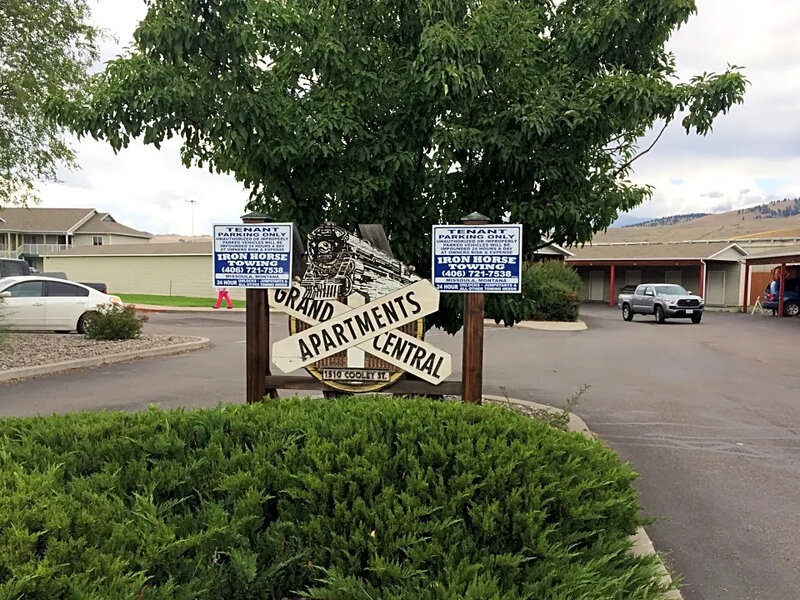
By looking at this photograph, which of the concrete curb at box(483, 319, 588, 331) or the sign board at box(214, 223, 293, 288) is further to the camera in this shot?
the concrete curb at box(483, 319, 588, 331)

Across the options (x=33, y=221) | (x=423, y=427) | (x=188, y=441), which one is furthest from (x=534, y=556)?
(x=33, y=221)

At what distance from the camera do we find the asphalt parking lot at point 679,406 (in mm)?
4270

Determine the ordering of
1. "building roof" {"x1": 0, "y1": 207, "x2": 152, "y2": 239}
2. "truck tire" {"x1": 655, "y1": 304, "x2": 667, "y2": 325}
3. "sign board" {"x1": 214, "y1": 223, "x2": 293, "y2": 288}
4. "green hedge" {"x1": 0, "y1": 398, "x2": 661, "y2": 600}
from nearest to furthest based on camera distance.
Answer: "green hedge" {"x1": 0, "y1": 398, "x2": 661, "y2": 600} < "sign board" {"x1": 214, "y1": 223, "x2": 293, "y2": 288} < "truck tire" {"x1": 655, "y1": 304, "x2": 667, "y2": 325} < "building roof" {"x1": 0, "y1": 207, "x2": 152, "y2": 239}

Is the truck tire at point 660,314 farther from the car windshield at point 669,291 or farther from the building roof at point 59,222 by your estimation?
the building roof at point 59,222

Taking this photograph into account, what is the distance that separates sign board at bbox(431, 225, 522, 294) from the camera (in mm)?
4777

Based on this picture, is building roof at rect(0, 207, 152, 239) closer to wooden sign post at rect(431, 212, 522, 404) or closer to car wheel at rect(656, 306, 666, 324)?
car wheel at rect(656, 306, 666, 324)

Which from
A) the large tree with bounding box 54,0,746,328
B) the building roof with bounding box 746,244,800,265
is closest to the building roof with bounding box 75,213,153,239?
the building roof with bounding box 746,244,800,265

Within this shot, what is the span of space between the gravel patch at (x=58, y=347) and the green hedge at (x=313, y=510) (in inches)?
333

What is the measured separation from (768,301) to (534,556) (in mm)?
33895

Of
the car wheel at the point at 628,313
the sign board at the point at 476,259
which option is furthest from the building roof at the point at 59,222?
the sign board at the point at 476,259

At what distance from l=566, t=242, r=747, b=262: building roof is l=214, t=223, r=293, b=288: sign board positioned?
33.9 m

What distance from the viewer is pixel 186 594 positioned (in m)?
2.42

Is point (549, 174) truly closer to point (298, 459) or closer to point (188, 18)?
point (188, 18)

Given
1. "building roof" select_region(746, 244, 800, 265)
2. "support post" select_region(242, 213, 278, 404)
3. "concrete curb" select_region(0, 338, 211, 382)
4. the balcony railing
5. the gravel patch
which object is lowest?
"concrete curb" select_region(0, 338, 211, 382)
